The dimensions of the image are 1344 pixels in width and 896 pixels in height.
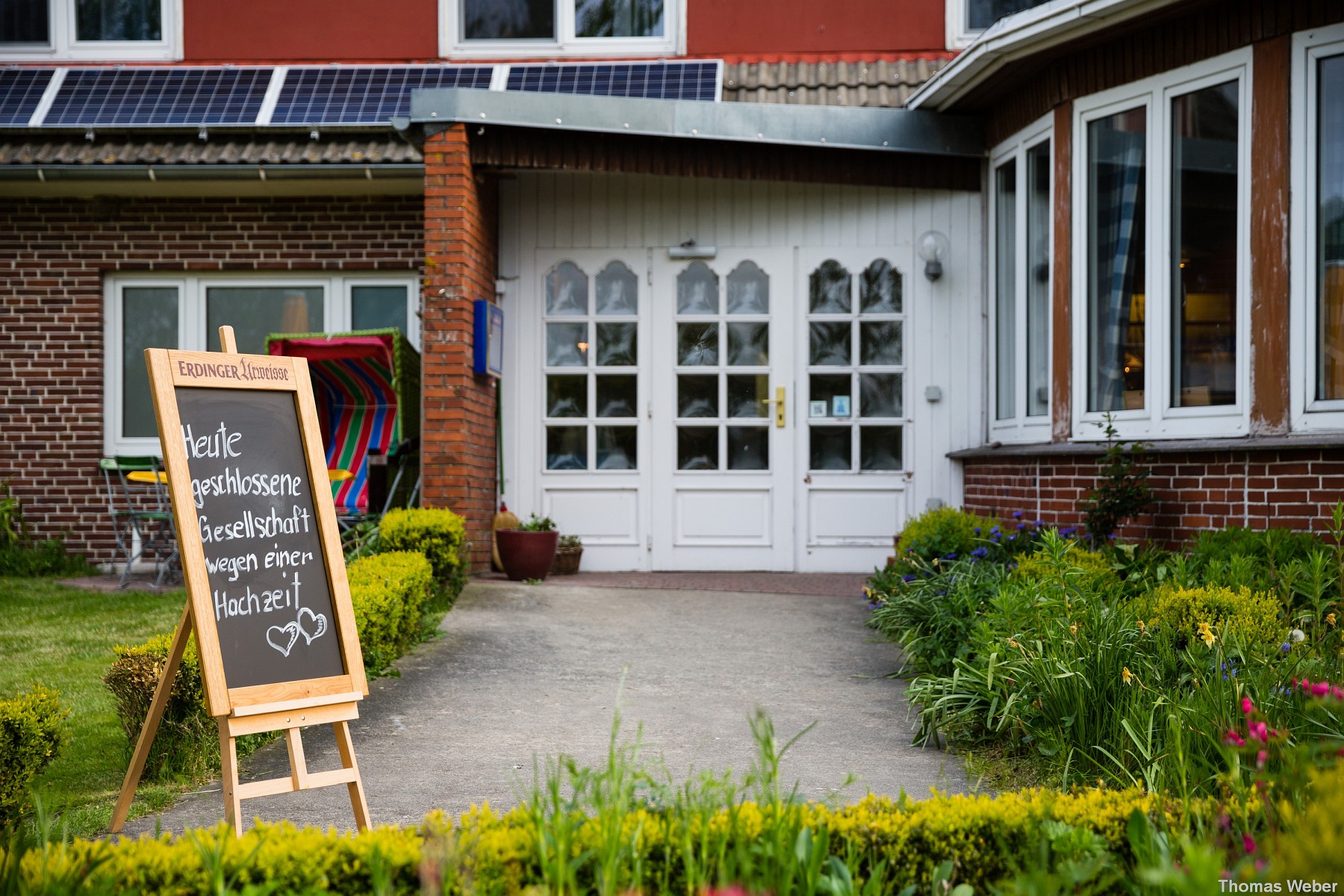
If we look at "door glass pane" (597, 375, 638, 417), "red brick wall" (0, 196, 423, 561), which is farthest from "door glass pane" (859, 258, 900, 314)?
"red brick wall" (0, 196, 423, 561)

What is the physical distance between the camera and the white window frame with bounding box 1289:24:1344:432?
5.64m

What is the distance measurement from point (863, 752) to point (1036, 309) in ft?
14.5

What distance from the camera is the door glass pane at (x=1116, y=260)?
654 centimetres

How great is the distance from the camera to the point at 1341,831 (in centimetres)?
157

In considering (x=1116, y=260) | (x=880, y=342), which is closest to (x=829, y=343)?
(x=880, y=342)

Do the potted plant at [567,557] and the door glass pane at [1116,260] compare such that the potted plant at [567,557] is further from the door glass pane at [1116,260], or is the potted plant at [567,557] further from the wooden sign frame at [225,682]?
the wooden sign frame at [225,682]

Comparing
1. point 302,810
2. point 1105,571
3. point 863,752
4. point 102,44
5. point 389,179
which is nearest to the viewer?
point 302,810

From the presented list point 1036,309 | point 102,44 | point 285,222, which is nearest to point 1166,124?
point 1036,309

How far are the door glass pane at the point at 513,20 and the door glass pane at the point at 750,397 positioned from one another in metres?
3.46

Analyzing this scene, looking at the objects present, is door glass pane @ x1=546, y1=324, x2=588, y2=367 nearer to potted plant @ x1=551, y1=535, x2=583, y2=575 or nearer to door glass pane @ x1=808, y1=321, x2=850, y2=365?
potted plant @ x1=551, y1=535, x2=583, y2=575

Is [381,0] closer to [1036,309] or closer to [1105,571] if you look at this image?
[1036,309]

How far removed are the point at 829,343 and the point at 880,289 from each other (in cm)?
58

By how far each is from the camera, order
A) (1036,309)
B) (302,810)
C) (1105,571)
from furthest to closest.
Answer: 1. (1036,309)
2. (1105,571)
3. (302,810)

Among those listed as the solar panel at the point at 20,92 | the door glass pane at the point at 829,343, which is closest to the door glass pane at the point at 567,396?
the door glass pane at the point at 829,343
